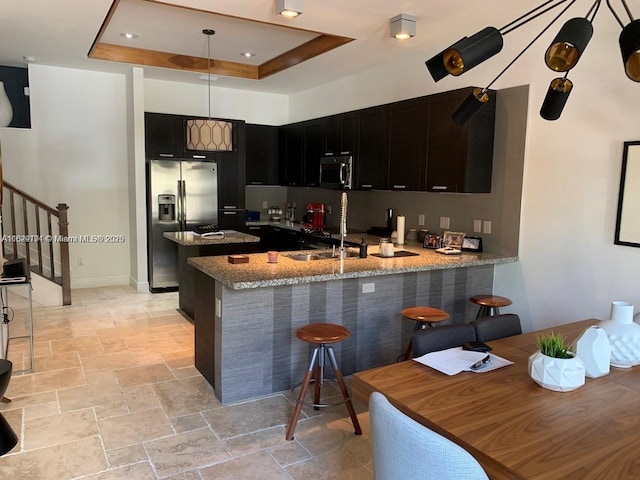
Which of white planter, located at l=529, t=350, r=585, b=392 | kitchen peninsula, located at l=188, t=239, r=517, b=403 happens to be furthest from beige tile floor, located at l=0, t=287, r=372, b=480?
white planter, located at l=529, t=350, r=585, b=392

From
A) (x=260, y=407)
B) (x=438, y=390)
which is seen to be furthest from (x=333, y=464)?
(x=438, y=390)

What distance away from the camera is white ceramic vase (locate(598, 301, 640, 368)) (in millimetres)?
2105

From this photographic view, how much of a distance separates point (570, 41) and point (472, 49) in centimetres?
35

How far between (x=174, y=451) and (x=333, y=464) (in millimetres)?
898

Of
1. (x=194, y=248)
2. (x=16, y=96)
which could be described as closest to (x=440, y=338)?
(x=194, y=248)

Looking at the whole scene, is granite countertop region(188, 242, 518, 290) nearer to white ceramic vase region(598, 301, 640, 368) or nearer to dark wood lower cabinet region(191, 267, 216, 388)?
dark wood lower cabinet region(191, 267, 216, 388)

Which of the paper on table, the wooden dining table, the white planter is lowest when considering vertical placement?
the wooden dining table

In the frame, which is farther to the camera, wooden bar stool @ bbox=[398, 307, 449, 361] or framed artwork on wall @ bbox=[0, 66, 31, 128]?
framed artwork on wall @ bbox=[0, 66, 31, 128]

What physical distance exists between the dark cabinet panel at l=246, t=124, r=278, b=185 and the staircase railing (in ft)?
8.28

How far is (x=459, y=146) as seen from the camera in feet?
13.5

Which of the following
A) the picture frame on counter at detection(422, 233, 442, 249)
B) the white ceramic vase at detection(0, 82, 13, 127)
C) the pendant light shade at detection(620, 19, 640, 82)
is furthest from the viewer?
the white ceramic vase at detection(0, 82, 13, 127)

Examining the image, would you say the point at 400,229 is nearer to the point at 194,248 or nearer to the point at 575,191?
the point at 575,191

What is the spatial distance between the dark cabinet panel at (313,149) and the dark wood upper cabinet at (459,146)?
1.95 meters

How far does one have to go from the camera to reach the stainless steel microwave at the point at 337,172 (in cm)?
541
